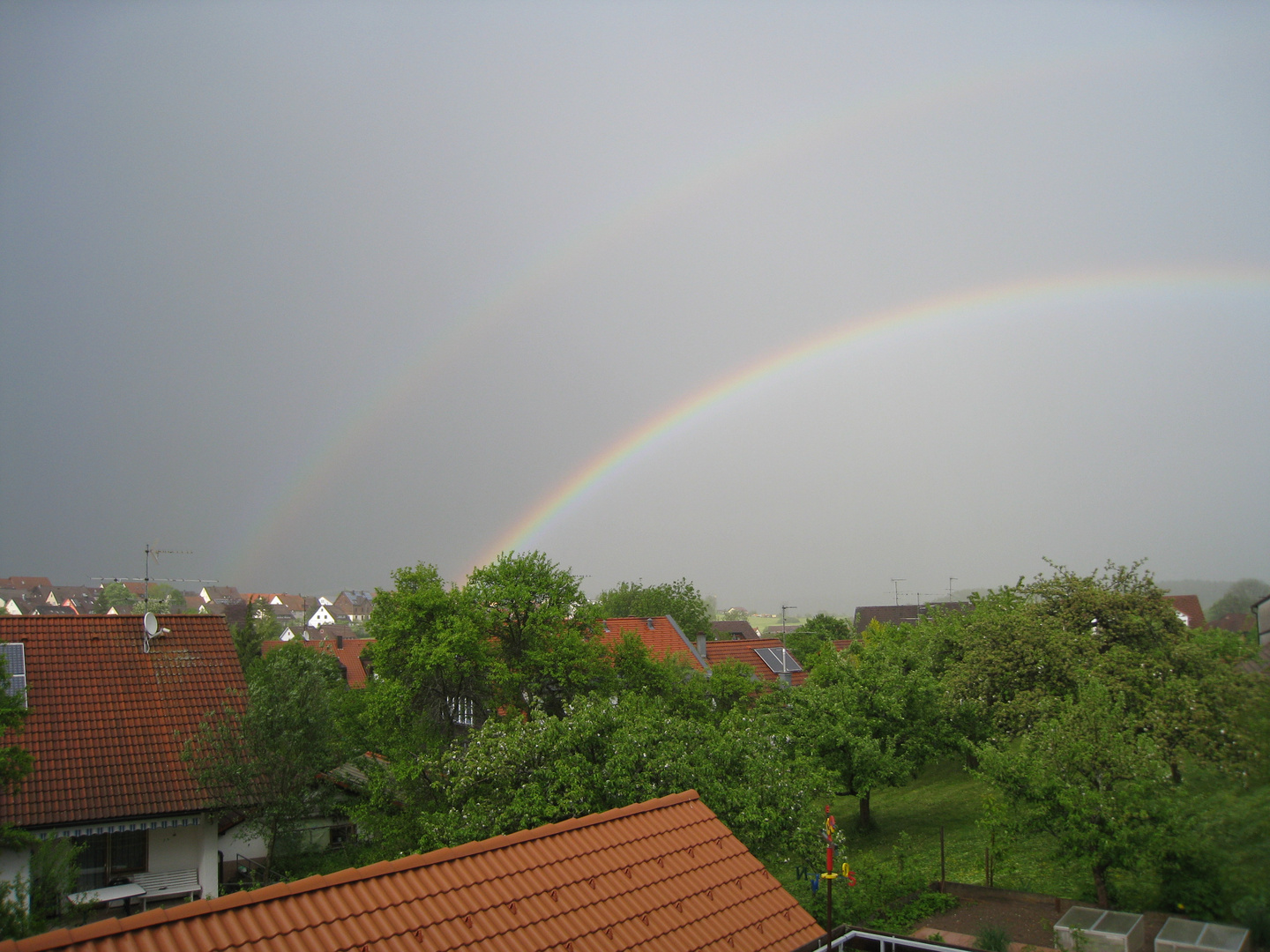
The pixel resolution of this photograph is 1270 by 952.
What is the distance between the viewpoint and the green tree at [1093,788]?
15.6m

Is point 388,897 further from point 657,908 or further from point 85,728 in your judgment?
point 85,728

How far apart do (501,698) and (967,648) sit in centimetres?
1765

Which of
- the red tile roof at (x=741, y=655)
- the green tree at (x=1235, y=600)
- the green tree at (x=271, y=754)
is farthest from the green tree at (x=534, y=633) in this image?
the green tree at (x=1235, y=600)

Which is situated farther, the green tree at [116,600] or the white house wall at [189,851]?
the green tree at [116,600]

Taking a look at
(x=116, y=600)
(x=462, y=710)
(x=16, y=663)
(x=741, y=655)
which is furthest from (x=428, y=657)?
(x=116, y=600)

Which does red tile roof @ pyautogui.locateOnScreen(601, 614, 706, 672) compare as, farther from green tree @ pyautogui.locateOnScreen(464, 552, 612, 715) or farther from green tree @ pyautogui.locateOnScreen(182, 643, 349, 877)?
green tree @ pyautogui.locateOnScreen(182, 643, 349, 877)

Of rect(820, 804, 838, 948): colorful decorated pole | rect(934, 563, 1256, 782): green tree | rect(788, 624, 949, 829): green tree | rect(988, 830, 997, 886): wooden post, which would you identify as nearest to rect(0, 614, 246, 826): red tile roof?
rect(820, 804, 838, 948): colorful decorated pole

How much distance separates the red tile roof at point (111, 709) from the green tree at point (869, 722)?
1736cm

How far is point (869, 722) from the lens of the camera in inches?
1054

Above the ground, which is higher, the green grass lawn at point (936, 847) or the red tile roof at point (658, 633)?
the red tile roof at point (658, 633)

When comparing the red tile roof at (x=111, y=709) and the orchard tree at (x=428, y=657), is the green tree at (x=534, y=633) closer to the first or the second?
the orchard tree at (x=428, y=657)

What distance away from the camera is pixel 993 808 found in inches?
691

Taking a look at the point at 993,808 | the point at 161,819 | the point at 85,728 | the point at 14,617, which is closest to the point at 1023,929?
the point at 993,808

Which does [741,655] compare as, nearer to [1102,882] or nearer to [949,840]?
[949,840]
